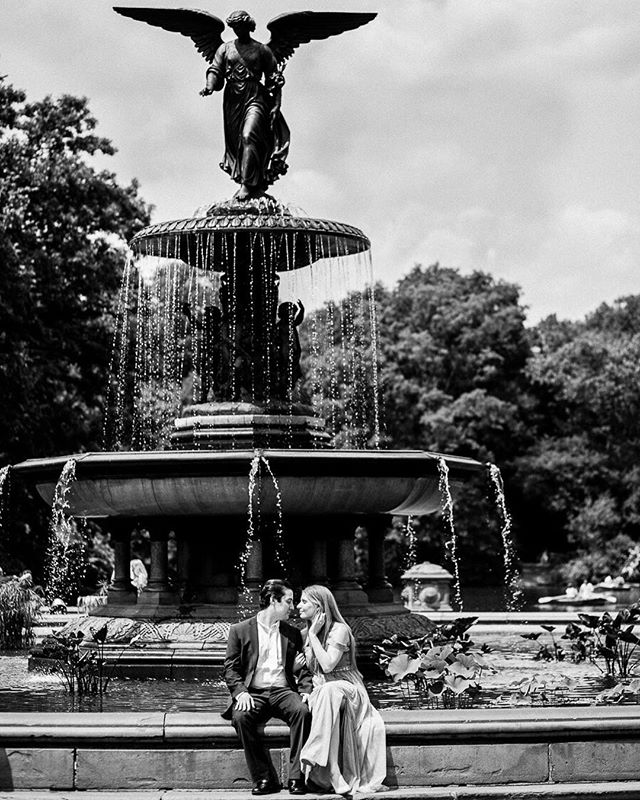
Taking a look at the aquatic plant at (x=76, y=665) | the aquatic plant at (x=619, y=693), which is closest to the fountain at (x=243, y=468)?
the aquatic plant at (x=76, y=665)

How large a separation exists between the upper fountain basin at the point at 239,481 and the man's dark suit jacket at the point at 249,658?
386 centimetres

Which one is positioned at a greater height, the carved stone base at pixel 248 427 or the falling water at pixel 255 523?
the carved stone base at pixel 248 427

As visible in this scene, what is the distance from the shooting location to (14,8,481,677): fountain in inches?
526

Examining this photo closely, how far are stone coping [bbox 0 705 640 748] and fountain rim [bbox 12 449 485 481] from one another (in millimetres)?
4453

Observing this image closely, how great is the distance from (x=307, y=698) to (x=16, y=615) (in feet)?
26.6

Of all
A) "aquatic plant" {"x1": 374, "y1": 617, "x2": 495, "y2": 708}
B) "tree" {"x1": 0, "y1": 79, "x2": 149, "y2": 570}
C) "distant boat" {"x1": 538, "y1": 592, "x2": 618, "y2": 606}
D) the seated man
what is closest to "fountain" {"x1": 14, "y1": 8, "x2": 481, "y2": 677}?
"aquatic plant" {"x1": 374, "y1": 617, "x2": 495, "y2": 708}

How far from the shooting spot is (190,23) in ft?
52.5

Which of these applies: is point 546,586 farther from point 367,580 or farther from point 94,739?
point 94,739

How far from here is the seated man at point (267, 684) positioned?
8.63 m

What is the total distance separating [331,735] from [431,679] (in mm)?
1618

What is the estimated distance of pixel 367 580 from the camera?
49.8 ft

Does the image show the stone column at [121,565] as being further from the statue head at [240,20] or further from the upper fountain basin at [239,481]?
the statue head at [240,20]

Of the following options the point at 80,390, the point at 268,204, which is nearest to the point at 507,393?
the point at 80,390

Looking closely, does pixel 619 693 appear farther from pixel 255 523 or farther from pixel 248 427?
pixel 248 427
